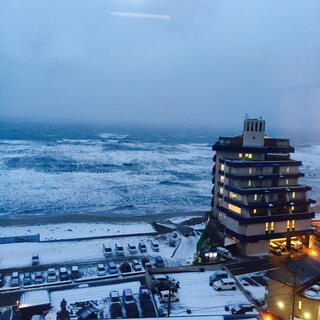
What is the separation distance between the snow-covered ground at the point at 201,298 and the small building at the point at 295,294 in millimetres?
1464

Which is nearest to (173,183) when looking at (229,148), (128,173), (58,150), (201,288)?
(128,173)

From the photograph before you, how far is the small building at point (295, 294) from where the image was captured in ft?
47.6

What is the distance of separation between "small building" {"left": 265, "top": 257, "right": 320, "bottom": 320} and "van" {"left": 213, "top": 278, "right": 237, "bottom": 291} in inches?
65.8

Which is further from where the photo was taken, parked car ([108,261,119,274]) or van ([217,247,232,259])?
van ([217,247,232,259])

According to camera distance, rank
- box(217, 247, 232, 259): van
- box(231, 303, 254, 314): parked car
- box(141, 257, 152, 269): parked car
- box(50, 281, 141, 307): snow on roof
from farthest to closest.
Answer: box(217, 247, 232, 259): van < box(141, 257, 152, 269): parked car < box(50, 281, 141, 307): snow on roof < box(231, 303, 254, 314): parked car

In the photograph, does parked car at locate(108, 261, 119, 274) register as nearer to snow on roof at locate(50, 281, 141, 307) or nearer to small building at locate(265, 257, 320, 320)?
snow on roof at locate(50, 281, 141, 307)

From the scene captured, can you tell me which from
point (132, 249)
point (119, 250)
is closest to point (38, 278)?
point (119, 250)

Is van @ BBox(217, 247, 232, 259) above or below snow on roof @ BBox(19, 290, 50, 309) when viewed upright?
above

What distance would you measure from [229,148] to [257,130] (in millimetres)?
2476

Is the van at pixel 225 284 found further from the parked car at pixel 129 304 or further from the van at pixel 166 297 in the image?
the parked car at pixel 129 304

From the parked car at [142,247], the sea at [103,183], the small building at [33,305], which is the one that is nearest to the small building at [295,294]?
the small building at [33,305]

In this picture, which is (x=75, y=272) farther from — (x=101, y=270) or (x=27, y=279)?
(x=27, y=279)

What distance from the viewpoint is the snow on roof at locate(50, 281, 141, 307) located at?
16578 millimetres

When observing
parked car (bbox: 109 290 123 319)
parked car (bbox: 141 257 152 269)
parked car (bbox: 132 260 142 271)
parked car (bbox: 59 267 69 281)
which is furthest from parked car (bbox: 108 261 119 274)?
parked car (bbox: 109 290 123 319)
